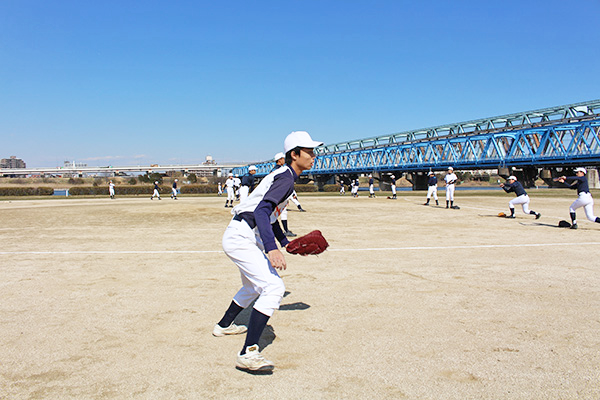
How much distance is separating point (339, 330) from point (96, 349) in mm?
2324

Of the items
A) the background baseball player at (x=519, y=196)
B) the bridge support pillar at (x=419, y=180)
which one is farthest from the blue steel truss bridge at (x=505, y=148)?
the background baseball player at (x=519, y=196)

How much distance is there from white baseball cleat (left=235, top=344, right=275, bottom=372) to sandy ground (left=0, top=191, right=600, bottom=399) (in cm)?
7

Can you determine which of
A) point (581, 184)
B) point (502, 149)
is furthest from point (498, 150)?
point (581, 184)

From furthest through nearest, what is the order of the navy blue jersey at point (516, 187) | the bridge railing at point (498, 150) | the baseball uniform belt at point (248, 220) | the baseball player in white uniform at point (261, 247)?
1. the bridge railing at point (498, 150)
2. the navy blue jersey at point (516, 187)
3. the baseball uniform belt at point (248, 220)
4. the baseball player in white uniform at point (261, 247)

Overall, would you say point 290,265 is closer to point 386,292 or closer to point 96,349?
point 386,292

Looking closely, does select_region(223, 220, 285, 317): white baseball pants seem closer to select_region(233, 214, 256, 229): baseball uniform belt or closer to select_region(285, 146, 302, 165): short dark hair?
select_region(233, 214, 256, 229): baseball uniform belt

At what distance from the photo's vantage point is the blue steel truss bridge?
4291 centimetres

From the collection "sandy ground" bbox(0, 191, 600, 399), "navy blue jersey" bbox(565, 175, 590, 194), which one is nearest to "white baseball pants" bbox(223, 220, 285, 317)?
"sandy ground" bbox(0, 191, 600, 399)

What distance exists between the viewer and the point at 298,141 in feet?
13.1

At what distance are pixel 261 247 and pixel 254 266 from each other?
0.38 m

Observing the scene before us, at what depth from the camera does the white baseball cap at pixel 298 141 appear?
3.97 meters

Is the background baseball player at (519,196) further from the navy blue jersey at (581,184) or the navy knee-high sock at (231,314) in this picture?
the navy knee-high sock at (231,314)

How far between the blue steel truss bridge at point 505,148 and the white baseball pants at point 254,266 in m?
45.8

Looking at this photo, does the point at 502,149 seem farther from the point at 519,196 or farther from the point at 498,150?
the point at 519,196
